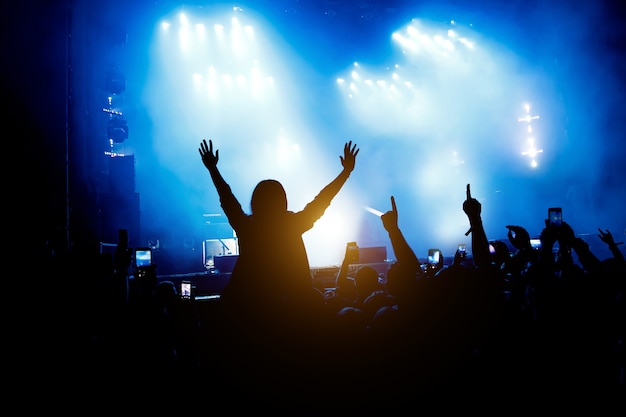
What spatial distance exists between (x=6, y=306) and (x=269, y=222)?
303cm

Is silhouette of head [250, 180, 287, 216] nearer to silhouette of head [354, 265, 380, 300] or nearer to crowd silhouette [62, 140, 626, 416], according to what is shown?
crowd silhouette [62, 140, 626, 416]

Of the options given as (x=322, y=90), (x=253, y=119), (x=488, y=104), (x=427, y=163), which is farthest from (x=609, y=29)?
(x=253, y=119)

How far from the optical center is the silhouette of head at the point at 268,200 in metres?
2.01

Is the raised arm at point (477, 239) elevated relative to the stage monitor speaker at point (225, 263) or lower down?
elevated

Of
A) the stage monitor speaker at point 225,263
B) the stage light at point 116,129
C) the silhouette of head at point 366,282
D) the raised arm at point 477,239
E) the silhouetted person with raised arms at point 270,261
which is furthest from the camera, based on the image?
the stage light at point 116,129

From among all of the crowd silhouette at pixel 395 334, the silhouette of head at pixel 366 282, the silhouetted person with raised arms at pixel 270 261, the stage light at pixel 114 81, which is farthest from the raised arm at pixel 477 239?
the stage light at pixel 114 81

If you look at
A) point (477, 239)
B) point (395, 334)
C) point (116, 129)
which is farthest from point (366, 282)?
point (116, 129)

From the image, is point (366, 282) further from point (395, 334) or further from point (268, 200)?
point (268, 200)

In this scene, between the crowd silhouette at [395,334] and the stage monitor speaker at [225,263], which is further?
the stage monitor speaker at [225,263]

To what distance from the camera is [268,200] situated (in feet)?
6.60

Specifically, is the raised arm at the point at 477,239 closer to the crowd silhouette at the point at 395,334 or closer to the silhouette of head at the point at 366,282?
the crowd silhouette at the point at 395,334

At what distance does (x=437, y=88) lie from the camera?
16.0 meters

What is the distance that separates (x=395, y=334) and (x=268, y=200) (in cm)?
92

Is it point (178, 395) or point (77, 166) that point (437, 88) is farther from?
point (178, 395)
